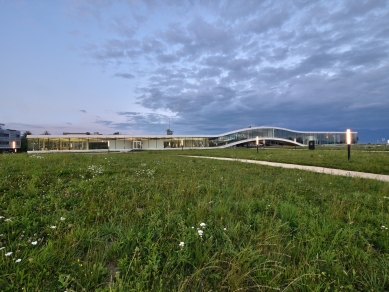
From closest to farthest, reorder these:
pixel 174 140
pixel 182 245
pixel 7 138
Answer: pixel 182 245
pixel 174 140
pixel 7 138

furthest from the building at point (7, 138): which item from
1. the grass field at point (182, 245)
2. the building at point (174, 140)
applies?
the grass field at point (182, 245)

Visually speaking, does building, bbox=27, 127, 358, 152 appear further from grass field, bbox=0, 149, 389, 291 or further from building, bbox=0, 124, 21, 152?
grass field, bbox=0, 149, 389, 291

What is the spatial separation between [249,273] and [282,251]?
2.69ft

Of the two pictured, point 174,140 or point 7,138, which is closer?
point 174,140

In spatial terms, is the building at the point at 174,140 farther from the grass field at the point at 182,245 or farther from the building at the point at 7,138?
the grass field at the point at 182,245

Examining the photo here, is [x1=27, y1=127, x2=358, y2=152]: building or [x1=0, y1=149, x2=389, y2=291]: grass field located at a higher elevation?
[x1=27, y1=127, x2=358, y2=152]: building

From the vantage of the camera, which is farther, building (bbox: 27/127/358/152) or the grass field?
building (bbox: 27/127/358/152)

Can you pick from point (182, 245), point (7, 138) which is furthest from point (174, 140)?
point (7, 138)

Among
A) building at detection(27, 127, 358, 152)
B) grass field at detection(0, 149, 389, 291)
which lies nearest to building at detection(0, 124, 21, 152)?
building at detection(27, 127, 358, 152)

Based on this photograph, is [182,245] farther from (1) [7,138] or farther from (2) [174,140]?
(1) [7,138]

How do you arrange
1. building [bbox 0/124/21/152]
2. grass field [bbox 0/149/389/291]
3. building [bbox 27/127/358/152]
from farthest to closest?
building [bbox 0/124/21/152]
building [bbox 27/127/358/152]
grass field [bbox 0/149/389/291]

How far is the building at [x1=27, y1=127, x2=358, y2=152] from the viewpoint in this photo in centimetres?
5223

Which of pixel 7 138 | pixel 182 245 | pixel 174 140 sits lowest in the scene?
pixel 182 245

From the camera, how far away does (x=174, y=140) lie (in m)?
62.0
